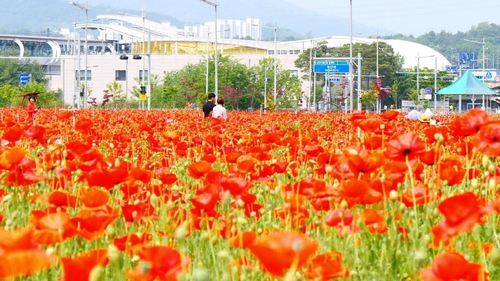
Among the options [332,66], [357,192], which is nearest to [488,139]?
[357,192]

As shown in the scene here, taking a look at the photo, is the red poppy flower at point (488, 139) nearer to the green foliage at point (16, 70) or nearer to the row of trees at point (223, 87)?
the row of trees at point (223, 87)

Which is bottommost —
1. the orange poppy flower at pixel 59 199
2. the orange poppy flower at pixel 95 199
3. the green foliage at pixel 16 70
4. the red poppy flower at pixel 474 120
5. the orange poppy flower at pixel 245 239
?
the orange poppy flower at pixel 245 239

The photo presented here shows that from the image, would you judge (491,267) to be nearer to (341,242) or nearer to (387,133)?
(341,242)

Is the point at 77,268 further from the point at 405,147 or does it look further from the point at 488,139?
the point at 488,139

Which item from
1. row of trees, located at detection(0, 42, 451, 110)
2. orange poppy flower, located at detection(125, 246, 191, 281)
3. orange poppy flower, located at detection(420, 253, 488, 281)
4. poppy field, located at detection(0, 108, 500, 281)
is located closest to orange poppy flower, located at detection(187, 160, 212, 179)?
poppy field, located at detection(0, 108, 500, 281)

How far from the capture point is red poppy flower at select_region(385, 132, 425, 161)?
2.99 metres

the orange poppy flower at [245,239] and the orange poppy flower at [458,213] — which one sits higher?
the orange poppy flower at [458,213]

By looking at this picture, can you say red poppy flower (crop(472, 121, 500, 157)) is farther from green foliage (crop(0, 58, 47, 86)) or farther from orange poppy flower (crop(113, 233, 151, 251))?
green foliage (crop(0, 58, 47, 86))

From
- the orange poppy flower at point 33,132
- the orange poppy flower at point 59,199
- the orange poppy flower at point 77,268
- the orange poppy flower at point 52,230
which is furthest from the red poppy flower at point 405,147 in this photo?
the orange poppy flower at point 33,132

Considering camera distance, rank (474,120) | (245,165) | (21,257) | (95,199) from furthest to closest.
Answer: (245,165) < (474,120) < (95,199) < (21,257)

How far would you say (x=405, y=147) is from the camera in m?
3.00

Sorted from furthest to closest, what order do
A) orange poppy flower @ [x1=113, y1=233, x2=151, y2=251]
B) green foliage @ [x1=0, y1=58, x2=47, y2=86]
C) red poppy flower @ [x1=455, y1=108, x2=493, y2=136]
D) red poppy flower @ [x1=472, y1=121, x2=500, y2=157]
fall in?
green foliage @ [x1=0, y1=58, x2=47, y2=86] < red poppy flower @ [x1=455, y1=108, x2=493, y2=136] < red poppy flower @ [x1=472, y1=121, x2=500, y2=157] < orange poppy flower @ [x1=113, y1=233, x2=151, y2=251]

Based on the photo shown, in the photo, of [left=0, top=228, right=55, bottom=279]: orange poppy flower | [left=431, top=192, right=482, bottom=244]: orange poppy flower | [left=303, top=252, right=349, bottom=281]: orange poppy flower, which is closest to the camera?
[left=0, top=228, right=55, bottom=279]: orange poppy flower

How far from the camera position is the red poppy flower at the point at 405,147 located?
2.99m
